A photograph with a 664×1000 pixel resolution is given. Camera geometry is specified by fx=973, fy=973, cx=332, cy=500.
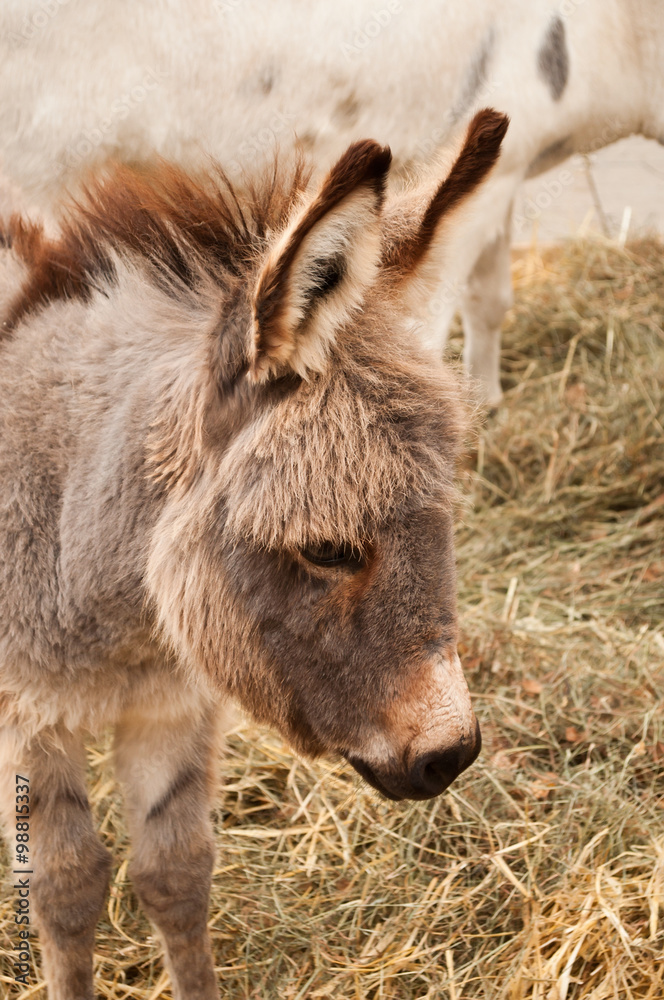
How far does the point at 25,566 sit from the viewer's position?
1733 mm

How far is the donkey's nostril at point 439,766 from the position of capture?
1509 millimetres

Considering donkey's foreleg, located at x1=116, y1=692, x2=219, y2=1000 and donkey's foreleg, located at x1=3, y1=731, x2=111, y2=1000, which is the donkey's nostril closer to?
A: donkey's foreleg, located at x1=116, y1=692, x2=219, y2=1000

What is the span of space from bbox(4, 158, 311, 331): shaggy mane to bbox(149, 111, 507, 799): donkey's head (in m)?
0.06

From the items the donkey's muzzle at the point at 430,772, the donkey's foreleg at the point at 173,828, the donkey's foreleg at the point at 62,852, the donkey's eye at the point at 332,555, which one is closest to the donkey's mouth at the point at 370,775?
the donkey's muzzle at the point at 430,772

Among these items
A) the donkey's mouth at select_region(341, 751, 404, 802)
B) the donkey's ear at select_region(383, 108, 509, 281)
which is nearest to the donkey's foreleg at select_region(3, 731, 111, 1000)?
the donkey's mouth at select_region(341, 751, 404, 802)

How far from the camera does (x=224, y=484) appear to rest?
1554 millimetres

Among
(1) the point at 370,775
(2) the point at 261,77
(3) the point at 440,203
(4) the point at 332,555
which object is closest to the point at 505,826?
(1) the point at 370,775

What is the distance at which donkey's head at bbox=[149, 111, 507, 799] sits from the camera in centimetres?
149

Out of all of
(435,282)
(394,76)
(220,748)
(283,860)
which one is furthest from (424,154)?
(283,860)

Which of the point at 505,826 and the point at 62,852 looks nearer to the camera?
the point at 62,852

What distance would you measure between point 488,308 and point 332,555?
116 inches

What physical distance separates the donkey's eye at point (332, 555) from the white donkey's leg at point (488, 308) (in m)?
2.56

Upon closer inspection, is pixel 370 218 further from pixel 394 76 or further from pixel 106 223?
pixel 394 76

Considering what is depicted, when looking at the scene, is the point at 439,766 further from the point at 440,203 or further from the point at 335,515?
the point at 440,203
